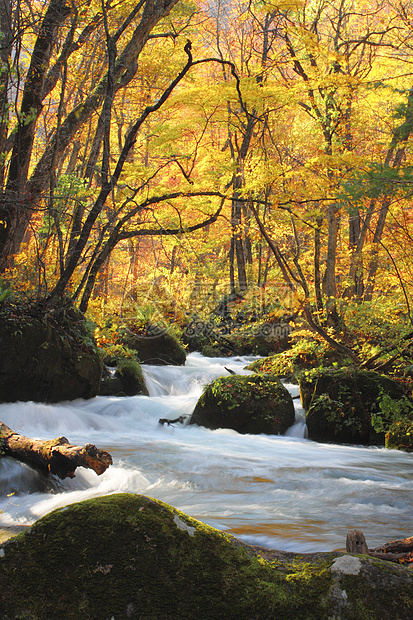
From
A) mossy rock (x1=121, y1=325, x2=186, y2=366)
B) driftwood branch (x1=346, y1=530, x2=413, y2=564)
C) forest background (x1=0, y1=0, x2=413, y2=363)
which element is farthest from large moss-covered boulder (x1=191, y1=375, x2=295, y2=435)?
driftwood branch (x1=346, y1=530, x2=413, y2=564)

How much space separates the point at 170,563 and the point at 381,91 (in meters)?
11.2

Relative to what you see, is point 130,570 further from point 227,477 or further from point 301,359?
point 301,359

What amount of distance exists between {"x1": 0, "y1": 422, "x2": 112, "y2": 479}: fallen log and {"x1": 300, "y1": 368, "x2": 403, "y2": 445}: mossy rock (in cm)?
492

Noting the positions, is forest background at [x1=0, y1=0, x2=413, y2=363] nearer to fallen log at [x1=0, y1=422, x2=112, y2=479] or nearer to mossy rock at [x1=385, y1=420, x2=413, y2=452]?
mossy rock at [x1=385, y1=420, x2=413, y2=452]

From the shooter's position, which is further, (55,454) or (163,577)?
(55,454)

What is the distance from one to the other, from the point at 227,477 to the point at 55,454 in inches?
97.0

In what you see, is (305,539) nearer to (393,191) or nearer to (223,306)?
(393,191)

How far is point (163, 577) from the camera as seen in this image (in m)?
1.68

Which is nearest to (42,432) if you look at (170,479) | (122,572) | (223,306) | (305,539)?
(170,479)

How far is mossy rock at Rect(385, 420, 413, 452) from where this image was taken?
6746 mm

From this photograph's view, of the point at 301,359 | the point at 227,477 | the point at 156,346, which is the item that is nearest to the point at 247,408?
the point at 227,477

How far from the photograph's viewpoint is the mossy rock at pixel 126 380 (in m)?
9.72

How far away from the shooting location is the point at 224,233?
20297 mm

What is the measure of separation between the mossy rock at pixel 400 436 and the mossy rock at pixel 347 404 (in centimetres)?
35
